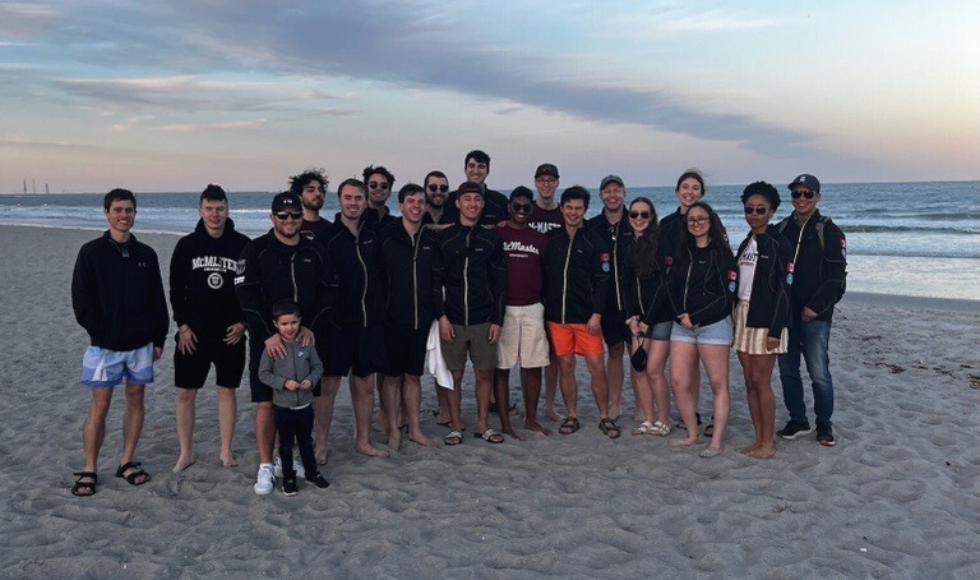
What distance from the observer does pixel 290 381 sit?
4.53 meters

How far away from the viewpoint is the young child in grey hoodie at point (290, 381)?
452 cm

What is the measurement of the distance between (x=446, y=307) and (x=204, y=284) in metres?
1.73

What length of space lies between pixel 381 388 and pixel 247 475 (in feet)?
3.94

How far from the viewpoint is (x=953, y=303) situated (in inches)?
474

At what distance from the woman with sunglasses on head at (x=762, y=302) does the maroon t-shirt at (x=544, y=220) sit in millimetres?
1471

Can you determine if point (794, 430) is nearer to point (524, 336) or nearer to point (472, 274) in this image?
point (524, 336)

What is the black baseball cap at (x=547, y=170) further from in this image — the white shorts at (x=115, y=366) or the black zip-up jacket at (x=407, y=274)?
the white shorts at (x=115, y=366)

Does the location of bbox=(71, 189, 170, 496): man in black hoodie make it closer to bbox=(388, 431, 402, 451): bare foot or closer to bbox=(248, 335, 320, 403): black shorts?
bbox=(248, 335, 320, 403): black shorts

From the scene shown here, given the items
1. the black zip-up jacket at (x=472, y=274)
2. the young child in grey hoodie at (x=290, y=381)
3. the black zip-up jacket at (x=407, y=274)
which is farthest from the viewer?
the black zip-up jacket at (x=472, y=274)

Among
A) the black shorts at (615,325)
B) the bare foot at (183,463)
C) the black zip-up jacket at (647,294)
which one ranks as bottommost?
the bare foot at (183,463)

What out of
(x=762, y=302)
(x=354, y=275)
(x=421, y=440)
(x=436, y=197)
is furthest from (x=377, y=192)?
(x=762, y=302)

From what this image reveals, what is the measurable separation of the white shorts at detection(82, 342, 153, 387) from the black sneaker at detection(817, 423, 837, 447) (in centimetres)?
485

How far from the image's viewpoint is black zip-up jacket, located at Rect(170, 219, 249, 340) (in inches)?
187

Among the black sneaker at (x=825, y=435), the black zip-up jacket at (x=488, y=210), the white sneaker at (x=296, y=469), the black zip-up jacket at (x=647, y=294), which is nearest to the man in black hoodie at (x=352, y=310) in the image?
the white sneaker at (x=296, y=469)
